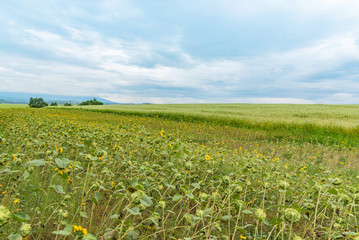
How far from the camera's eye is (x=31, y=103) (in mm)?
56875

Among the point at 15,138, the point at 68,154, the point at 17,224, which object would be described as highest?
the point at 15,138

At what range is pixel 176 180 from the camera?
10.2ft

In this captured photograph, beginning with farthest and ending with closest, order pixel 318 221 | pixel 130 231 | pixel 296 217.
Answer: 1. pixel 318 221
2. pixel 130 231
3. pixel 296 217

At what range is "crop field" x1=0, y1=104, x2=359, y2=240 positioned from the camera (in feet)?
6.01

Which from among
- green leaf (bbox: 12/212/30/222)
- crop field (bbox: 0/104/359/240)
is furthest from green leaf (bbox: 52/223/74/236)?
green leaf (bbox: 12/212/30/222)

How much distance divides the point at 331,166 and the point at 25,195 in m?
7.63

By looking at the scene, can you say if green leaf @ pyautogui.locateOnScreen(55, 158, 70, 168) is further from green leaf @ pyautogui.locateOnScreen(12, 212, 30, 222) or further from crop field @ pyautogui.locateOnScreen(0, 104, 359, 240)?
green leaf @ pyautogui.locateOnScreen(12, 212, 30, 222)

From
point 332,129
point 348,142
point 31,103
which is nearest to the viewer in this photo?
point 348,142

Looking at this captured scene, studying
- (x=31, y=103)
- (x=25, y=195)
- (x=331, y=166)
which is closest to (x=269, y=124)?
(x=331, y=166)

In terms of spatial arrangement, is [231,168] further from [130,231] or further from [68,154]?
[68,154]

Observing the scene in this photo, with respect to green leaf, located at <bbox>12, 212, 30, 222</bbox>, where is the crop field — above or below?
below

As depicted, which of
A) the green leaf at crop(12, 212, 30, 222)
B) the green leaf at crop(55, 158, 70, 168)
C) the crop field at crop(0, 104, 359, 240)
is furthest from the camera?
the crop field at crop(0, 104, 359, 240)

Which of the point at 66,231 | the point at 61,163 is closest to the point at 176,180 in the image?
the point at 61,163

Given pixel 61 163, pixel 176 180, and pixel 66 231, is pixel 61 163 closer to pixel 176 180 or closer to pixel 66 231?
pixel 66 231
